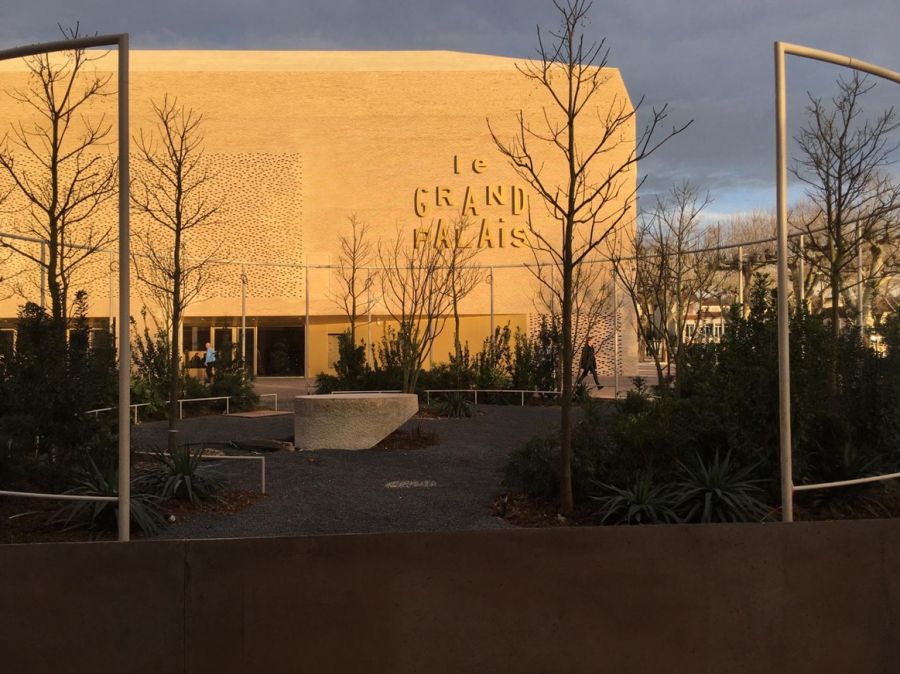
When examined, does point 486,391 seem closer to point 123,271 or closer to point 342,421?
point 342,421

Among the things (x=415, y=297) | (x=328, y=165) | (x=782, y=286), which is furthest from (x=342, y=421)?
(x=328, y=165)

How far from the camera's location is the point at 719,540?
4.47 m

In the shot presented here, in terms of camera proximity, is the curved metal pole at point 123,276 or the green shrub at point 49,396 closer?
the curved metal pole at point 123,276

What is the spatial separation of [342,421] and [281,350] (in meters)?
27.2

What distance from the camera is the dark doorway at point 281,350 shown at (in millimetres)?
39406

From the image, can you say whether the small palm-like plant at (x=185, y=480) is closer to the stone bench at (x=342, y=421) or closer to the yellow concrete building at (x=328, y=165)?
the stone bench at (x=342, y=421)

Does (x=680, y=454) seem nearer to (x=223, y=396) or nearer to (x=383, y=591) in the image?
(x=383, y=591)

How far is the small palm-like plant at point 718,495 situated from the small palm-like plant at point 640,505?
0.51 feet

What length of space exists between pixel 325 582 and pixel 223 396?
16018 millimetres

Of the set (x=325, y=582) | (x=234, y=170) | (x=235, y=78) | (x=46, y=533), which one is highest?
(x=235, y=78)

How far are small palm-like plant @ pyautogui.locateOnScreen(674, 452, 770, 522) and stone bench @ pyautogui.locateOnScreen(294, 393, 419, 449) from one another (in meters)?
5.80

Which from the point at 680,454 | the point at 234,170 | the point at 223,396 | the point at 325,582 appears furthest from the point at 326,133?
the point at 325,582

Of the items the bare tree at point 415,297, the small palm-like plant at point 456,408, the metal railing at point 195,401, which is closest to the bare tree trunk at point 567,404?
the small palm-like plant at point 456,408

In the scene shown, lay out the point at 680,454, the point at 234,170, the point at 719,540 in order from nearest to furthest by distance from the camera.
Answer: the point at 719,540, the point at 680,454, the point at 234,170
